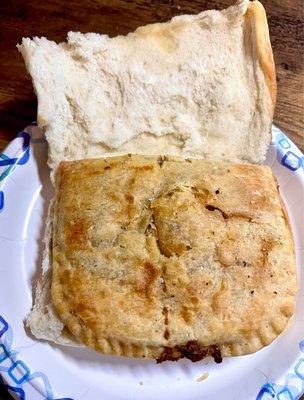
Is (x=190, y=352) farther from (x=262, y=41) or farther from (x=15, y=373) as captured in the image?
(x=262, y=41)

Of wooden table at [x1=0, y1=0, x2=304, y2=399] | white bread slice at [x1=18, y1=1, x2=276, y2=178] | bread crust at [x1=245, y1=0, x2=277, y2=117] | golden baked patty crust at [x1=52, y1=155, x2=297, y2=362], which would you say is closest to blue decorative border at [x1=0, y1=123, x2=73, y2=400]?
golden baked patty crust at [x1=52, y1=155, x2=297, y2=362]

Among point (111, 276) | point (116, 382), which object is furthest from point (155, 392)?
point (111, 276)

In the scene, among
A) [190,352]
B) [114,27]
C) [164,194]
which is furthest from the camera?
[114,27]

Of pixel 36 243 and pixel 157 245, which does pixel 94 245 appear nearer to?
pixel 157 245

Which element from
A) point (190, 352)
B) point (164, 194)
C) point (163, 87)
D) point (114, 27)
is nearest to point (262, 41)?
point (163, 87)

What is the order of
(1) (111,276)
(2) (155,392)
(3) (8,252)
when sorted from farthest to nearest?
(3) (8,252), (2) (155,392), (1) (111,276)

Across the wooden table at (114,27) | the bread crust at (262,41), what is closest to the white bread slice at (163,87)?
the bread crust at (262,41)

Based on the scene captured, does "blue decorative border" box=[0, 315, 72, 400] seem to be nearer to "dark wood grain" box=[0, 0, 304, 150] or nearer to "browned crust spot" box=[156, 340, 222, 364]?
"browned crust spot" box=[156, 340, 222, 364]
